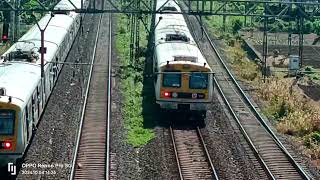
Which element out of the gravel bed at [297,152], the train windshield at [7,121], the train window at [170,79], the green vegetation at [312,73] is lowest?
the gravel bed at [297,152]

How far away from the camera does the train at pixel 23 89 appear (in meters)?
16.4

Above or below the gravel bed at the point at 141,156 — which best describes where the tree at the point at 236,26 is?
above

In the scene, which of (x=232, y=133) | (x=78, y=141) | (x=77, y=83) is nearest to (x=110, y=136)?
(x=78, y=141)

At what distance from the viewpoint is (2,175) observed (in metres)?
16.7

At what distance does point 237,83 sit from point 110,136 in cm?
1092

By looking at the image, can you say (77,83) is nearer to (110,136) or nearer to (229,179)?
(110,136)

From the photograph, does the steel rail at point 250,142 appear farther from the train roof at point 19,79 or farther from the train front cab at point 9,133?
the train roof at point 19,79

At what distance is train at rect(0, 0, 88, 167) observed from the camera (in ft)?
53.8

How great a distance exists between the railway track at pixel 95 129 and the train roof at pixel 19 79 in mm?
2376

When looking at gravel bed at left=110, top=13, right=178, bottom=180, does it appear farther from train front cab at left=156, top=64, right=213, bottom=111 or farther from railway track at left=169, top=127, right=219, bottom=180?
train front cab at left=156, top=64, right=213, bottom=111

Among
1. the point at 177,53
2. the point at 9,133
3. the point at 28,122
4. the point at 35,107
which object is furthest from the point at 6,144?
the point at 177,53

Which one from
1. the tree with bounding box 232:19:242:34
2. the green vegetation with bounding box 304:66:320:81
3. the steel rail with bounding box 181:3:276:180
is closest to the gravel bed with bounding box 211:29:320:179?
the steel rail with bounding box 181:3:276:180

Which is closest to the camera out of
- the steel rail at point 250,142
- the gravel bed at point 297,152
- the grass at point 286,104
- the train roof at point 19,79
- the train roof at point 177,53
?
the train roof at point 19,79

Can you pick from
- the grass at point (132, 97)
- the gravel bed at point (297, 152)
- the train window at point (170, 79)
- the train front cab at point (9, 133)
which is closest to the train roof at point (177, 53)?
the train window at point (170, 79)
